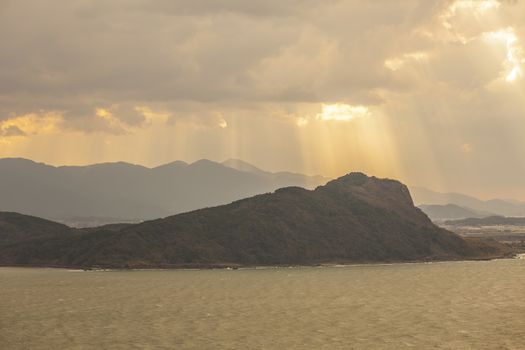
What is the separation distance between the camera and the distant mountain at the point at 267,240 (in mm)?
163750

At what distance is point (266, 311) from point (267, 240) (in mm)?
93571

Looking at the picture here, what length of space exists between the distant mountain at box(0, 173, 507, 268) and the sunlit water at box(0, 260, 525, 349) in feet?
99.5

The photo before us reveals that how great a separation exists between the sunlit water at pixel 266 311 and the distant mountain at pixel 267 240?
30.3m

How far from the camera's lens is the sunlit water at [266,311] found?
58312 millimetres

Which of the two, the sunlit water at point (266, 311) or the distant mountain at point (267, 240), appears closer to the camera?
the sunlit water at point (266, 311)

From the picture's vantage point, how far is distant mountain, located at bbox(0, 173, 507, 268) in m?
164

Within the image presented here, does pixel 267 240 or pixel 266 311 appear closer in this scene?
pixel 266 311

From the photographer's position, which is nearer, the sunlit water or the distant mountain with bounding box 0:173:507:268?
the sunlit water

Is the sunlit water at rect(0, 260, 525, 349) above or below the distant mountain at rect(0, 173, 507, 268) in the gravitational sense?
below

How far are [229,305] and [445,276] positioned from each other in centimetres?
5987

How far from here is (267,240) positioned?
563 feet

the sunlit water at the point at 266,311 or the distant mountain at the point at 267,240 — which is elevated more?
the distant mountain at the point at 267,240

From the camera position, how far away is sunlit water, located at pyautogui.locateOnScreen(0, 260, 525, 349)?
58312mm

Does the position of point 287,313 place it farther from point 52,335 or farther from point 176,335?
point 52,335
